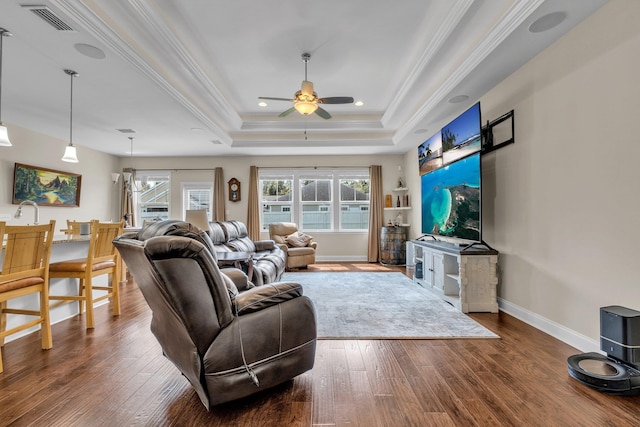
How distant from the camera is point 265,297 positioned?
1.70 m

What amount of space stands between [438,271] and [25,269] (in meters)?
4.08

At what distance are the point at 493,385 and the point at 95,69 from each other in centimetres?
441

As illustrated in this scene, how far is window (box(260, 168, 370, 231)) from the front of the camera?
7312 mm

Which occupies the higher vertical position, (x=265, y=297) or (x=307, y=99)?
(x=307, y=99)

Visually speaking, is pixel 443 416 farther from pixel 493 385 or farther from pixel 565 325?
pixel 565 325

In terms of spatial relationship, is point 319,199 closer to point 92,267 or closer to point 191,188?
point 191,188

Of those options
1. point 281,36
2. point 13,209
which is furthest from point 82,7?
point 13,209

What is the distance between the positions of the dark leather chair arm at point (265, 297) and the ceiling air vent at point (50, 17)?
101 inches

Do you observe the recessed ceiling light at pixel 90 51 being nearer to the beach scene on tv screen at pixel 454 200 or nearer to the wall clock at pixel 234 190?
the beach scene on tv screen at pixel 454 200

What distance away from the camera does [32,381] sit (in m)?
1.92

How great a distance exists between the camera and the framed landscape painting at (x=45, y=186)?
4996mm

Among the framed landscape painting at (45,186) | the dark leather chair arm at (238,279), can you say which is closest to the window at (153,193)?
the framed landscape painting at (45,186)

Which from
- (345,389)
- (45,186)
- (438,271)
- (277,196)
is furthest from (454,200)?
(45,186)

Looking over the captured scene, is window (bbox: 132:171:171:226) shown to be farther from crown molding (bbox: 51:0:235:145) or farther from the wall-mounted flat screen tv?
the wall-mounted flat screen tv
